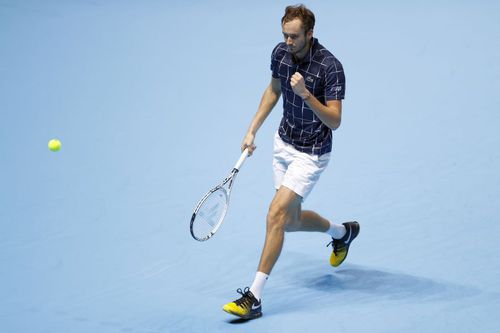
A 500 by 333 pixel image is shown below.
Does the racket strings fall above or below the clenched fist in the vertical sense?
below

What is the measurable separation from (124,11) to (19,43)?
6.17ft

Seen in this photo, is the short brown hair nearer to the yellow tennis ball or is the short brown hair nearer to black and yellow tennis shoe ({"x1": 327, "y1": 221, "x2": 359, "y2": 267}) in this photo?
black and yellow tennis shoe ({"x1": 327, "y1": 221, "x2": 359, "y2": 267})

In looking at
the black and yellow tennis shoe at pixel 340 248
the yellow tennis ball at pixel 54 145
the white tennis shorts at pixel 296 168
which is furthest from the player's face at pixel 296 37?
the yellow tennis ball at pixel 54 145

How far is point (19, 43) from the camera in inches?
440

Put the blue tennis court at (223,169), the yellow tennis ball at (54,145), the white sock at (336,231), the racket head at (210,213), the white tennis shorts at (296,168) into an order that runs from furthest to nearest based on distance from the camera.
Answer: the yellow tennis ball at (54,145) → the white sock at (336,231) → the blue tennis court at (223,169) → the white tennis shorts at (296,168) → the racket head at (210,213)

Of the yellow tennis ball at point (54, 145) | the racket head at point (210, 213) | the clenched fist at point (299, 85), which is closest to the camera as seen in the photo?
the clenched fist at point (299, 85)

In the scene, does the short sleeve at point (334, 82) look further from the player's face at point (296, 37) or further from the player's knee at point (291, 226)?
the player's knee at point (291, 226)

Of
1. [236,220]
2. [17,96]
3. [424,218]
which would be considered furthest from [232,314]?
[17,96]

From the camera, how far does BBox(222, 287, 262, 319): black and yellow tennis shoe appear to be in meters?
5.50

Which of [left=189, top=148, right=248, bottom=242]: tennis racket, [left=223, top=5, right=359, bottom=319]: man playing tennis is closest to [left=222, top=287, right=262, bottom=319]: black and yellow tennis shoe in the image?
[left=223, top=5, right=359, bottom=319]: man playing tennis

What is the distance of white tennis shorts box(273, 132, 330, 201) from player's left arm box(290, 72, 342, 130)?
0.38 m

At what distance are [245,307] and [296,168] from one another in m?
0.95

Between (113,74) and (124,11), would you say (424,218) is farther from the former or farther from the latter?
(124,11)

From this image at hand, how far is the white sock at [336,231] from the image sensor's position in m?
6.34
